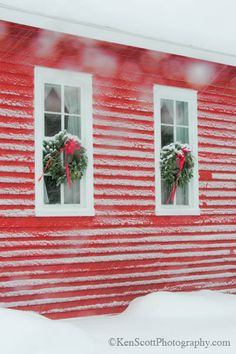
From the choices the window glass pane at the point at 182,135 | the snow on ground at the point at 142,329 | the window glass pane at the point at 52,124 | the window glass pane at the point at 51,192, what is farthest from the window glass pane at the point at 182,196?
the window glass pane at the point at 52,124

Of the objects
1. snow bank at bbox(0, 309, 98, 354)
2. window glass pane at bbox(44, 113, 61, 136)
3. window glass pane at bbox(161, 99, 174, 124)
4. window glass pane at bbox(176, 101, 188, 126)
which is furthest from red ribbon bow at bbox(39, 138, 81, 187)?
snow bank at bbox(0, 309, 98, 354)

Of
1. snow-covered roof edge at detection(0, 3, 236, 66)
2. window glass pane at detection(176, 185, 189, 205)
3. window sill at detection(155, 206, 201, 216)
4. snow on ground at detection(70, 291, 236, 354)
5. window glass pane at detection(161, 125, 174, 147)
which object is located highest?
snow-covered roof edge at detection(0, 3, 236, 66)

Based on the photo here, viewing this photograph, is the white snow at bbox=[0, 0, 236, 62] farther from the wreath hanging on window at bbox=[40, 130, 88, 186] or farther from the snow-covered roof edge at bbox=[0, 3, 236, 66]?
the wreath hanging on window at bbox=[40, 130, 88, 186]

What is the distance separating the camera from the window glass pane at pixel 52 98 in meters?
8.15

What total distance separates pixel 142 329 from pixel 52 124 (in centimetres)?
291

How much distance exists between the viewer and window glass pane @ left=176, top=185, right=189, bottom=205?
371 inches

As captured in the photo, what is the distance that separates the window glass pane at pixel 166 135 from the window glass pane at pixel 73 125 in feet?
4.84

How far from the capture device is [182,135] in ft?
31.2

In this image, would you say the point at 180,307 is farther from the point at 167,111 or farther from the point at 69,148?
the point at 167,111

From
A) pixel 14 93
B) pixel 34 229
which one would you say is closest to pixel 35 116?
pixel 14 93

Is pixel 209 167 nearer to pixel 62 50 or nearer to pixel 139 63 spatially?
pixel 139 63

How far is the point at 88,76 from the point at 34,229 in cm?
222

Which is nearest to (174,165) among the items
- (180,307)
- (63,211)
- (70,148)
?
(70,148)

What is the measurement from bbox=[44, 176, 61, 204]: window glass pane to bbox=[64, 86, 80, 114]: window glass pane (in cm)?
99
